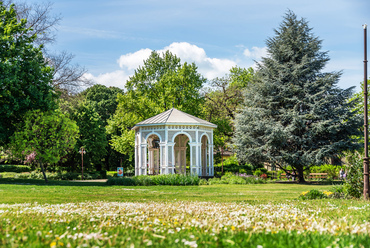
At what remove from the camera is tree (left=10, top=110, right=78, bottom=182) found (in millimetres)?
24297

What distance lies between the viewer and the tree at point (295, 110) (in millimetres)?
28000

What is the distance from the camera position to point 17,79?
22.5 m

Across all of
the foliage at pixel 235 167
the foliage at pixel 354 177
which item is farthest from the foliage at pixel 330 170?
the foliage at pixel 354 177

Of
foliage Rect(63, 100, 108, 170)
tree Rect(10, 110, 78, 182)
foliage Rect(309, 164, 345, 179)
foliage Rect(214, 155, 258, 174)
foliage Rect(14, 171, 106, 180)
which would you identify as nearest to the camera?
tree Rect(10, 110, 78, 182)

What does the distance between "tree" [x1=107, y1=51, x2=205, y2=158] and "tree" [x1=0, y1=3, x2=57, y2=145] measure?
508 inches

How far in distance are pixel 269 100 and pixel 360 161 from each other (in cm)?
1778

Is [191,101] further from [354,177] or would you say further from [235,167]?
[354,177]

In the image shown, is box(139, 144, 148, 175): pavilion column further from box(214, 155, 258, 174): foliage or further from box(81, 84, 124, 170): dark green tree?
box(81, 84, 124, 170): dark green tree

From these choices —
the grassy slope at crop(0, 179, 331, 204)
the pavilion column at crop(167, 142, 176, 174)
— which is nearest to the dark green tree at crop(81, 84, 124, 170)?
the pavilion column at crop(167, 142, 176, 174)

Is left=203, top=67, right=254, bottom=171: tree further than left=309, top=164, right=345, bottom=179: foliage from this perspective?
Yes

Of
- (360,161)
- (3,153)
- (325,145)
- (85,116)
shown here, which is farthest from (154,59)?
(360,161)

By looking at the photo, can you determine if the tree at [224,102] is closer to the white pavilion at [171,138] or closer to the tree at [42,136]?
the white pavilion at [171,138]

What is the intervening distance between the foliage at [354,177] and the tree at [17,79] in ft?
59.4

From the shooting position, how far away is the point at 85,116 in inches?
1698
